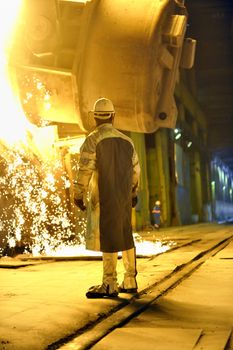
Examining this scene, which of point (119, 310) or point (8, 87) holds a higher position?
point (8, 87)

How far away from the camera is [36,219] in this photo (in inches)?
333

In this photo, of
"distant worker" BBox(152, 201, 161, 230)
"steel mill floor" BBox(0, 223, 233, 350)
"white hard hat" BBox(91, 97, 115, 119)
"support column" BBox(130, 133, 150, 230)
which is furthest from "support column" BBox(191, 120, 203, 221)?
"white hard hat" BBox(91, 97, 115, 119)

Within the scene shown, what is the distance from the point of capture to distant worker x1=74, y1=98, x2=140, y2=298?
4.52m

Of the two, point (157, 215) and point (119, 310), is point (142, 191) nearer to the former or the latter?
point (157, 215)

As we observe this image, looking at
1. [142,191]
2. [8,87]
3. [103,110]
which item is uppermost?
[8,87]

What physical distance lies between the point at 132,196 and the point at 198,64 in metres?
19.8

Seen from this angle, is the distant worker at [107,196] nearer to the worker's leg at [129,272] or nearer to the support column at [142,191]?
the worker's leg at [129,272]

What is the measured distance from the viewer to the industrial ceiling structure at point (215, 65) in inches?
712

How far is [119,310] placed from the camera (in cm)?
401

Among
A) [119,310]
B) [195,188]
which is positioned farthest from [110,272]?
[195,188]

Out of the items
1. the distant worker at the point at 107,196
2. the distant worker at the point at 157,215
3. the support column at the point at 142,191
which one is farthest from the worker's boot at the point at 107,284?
the distant worker at the point at 157,215

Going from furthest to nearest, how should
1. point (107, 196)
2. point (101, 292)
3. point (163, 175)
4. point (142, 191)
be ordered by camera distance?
point (163, 175), point (142, 191), point (107, 196), point (101, 292)

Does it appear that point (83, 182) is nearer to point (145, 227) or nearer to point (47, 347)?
point (47, 347)

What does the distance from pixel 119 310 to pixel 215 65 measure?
20252mm
